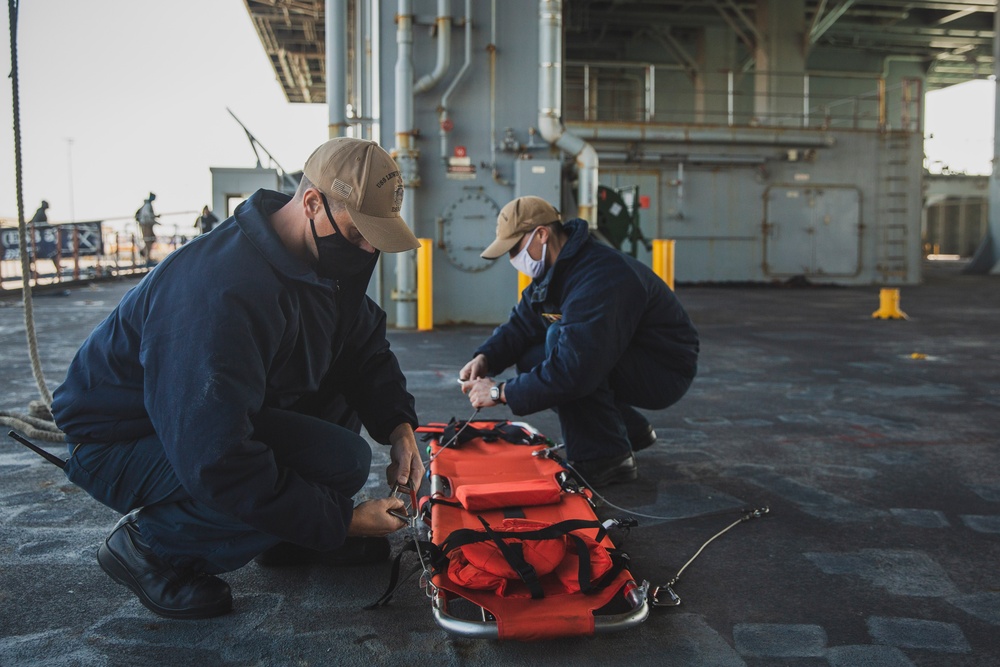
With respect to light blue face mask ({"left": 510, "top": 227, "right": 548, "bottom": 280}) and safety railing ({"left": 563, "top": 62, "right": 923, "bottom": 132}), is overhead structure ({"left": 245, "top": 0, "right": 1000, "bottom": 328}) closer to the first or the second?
safety railing ({"left": 563, "top": 62, "right": 923, "bottom": 132})

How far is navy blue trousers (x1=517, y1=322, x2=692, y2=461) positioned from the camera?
11.7 feet

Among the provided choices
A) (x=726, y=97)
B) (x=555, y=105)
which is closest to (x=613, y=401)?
(x=555, y=105)

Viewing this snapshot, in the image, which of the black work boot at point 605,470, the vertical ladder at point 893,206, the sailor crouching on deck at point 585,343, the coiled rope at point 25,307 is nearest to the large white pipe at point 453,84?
the coiled rope at point 25,307

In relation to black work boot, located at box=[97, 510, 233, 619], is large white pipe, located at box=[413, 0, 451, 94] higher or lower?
higher

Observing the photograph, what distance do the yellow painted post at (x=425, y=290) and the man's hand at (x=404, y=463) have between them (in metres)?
7.24

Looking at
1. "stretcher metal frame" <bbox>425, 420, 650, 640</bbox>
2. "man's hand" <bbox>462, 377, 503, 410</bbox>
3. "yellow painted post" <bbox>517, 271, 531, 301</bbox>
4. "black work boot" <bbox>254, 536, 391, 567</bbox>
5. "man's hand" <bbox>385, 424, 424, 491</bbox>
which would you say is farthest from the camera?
"yellow painted post" <bbox>517, 271, 531, 301</bbox>

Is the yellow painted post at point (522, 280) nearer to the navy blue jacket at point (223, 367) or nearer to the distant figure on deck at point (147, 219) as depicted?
the navy blue jacket at point (223, 367)

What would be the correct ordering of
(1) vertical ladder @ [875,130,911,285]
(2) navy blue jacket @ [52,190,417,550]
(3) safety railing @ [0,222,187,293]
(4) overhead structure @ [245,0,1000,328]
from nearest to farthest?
(2) navy blue jacket @ [52,190,417,550] < (4) overhead structure @ [245,0,1000,328] < (3) safety railing @ [0,222,187,293] < (1) vertical ladder @ [875,130,911,285]

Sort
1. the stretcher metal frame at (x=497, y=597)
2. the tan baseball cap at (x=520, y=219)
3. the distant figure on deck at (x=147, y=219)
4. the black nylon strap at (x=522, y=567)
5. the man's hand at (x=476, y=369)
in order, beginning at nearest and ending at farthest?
A: the stretcher metal frame at (x=497, y=597) < the black nylon strap at (x=522, y=567) < the tan baseball cap at (x=520, y=219) < the man's hand at (x=476, y=369) < the distant figure on deck at (x=147, y=219)

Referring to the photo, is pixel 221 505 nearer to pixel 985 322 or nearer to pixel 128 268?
pixel 985 322

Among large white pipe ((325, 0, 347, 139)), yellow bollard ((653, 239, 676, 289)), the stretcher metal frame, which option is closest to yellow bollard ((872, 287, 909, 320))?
yellow bollard ((653, 239, 676, 289))

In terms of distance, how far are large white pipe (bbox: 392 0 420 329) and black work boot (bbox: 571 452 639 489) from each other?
6.05 metres

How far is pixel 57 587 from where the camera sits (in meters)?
2.45

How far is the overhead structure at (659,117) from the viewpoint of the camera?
9641mm
